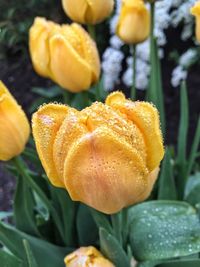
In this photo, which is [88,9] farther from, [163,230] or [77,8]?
[163,230]

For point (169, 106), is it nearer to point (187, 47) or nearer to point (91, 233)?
point (187, 47)

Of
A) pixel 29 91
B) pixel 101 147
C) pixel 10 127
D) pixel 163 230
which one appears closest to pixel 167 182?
pixel 163 230

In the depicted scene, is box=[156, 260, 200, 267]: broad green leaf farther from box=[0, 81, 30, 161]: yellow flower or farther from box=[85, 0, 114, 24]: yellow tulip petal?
box=[85, 0, 114, 24]: yellow tulip petal

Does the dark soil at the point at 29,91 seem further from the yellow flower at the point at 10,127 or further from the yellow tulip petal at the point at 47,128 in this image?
the yellow tulip petal at the point at 47,128

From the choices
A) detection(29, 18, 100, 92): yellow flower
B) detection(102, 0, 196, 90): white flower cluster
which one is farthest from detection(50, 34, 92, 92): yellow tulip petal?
detection(102, 0, 196, 90): white flower cluster

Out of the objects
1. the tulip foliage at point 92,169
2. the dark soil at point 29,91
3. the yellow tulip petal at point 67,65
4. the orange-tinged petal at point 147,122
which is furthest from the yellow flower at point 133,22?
the dark soil at point 29,91

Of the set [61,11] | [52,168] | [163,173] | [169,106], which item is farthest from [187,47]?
[52,168]
